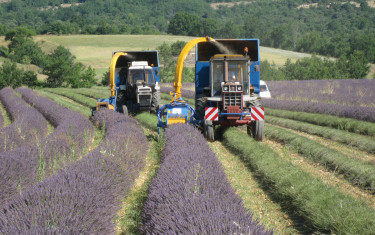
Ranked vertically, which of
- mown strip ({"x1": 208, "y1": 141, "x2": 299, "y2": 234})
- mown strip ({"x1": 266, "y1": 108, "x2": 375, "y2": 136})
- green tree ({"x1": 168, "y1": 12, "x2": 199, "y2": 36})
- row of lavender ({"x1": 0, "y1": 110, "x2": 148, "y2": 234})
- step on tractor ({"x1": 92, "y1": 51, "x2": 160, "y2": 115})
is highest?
green tree ({"x1": 168, "y1": 12, "x2": 199, "y2": 36})

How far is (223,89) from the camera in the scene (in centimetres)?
1138

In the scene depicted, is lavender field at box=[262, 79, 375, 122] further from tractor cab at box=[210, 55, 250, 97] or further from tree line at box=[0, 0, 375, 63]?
tree line at box=[0, 0, 375, 63]

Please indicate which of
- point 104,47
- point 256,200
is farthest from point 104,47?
point 256,200

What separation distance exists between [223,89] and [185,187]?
6912mm

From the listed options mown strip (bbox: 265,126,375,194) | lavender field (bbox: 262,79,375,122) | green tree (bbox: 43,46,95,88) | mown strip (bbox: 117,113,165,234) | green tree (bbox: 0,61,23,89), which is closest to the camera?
mown strip (bbox: 117,113,165,234)

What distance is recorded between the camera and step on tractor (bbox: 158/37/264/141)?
37.6ft

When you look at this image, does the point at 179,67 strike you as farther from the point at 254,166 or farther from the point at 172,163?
the point at 172,163

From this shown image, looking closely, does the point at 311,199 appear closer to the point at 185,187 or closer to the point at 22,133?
the point at 185,187

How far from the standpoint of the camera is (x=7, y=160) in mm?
6809

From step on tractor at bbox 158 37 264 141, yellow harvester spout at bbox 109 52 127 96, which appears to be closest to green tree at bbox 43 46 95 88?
yellow harvester spout at bbox 109 52 127 96

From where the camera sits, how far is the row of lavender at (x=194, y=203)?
361 cm

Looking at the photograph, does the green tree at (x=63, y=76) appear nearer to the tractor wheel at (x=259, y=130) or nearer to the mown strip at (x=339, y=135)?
the mown strip at (x=339, y=135)

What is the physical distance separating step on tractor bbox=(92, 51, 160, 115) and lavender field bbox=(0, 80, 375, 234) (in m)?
5.12

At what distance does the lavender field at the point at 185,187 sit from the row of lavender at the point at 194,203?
0.04 feet
